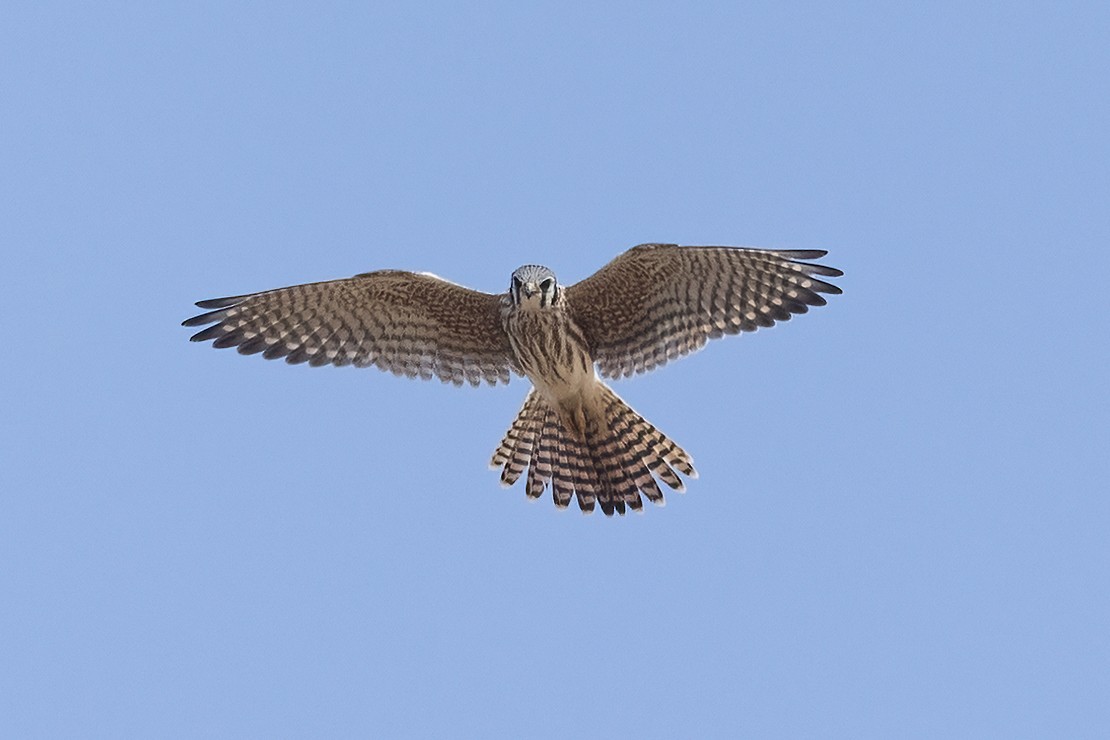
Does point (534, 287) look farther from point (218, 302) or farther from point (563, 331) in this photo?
point (218, 302)

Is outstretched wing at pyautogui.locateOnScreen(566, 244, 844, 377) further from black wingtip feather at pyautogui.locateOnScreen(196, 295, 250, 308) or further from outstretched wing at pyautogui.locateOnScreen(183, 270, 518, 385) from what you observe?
black wingtip feather at pyautogui.locateOnScreen(196, 295, 250, 308)

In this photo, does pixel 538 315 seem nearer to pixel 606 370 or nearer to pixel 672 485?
pixel 606 370

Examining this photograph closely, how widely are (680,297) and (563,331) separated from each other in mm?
844

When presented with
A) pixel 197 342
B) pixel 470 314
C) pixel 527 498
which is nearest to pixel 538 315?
pixel 470 314

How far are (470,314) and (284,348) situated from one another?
134 centimetres

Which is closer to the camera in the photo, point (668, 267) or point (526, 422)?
point (668, 267)

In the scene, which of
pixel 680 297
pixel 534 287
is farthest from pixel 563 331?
pixel 680 297

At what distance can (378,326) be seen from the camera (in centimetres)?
1164

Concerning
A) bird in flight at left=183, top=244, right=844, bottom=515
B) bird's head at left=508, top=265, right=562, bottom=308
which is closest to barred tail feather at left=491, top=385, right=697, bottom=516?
bird in flight at left=183, top=244, right=844, bottom=515

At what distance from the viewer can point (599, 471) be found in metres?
11.8

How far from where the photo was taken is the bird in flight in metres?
11.0

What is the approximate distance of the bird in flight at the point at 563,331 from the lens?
36.0 ft

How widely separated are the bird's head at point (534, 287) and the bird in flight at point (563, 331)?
0.03 feet

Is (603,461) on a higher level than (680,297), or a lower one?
lower
